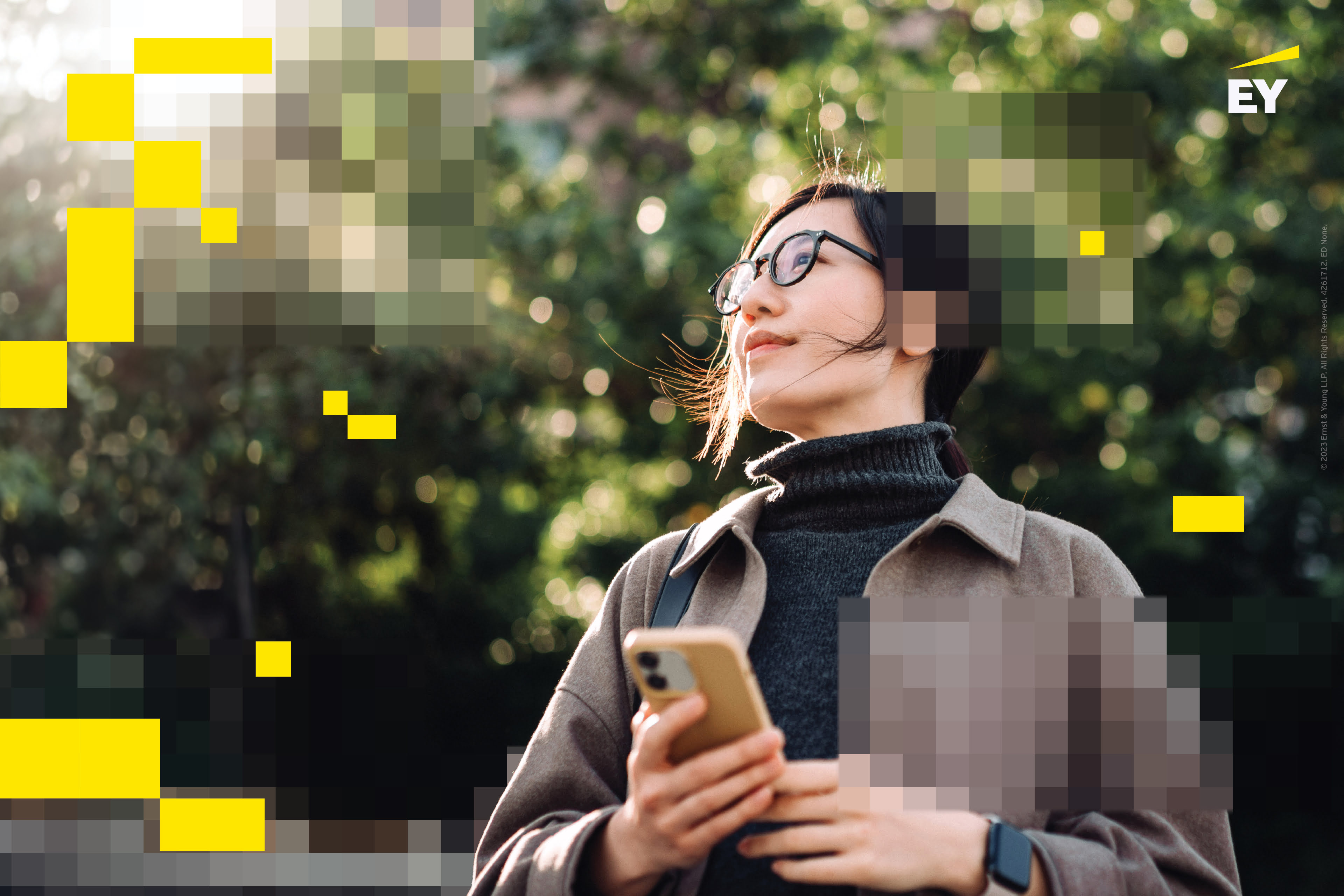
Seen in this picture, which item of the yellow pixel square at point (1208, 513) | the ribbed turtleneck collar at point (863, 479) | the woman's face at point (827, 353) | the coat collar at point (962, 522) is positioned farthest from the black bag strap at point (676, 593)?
the yellow pixel square at point (1208, 513)

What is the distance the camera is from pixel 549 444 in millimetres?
7418

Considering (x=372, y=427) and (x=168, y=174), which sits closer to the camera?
(x=168, y=174)

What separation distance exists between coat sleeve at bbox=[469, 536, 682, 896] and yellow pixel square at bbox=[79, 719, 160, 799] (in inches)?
155

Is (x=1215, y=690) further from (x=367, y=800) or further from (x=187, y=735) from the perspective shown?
(x=367, y=800)

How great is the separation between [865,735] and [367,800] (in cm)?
630

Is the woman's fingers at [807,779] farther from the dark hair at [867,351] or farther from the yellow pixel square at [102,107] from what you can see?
the yellow pixel square at [102,107]

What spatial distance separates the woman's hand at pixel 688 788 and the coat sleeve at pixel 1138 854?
1.36 ft

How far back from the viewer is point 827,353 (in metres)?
1.87

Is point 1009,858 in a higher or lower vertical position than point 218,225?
lower

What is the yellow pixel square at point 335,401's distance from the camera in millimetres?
6430

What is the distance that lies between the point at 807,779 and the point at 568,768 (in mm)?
582

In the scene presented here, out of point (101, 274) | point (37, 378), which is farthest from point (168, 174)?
point (37, 378)

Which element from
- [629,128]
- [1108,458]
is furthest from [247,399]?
[1108,458]

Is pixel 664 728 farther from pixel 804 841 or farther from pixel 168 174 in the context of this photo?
pixel 168 174
